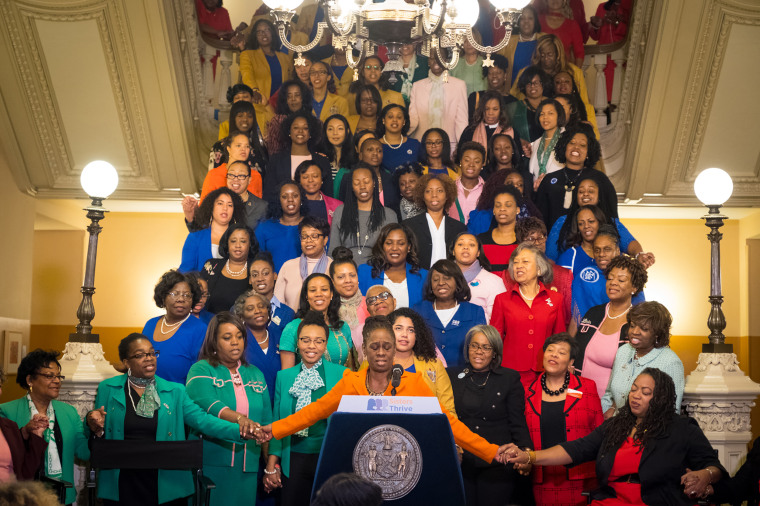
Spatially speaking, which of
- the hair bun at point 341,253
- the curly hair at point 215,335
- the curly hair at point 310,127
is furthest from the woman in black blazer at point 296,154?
the curly hair at point 215,335

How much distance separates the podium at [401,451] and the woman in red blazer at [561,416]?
132 centimetres

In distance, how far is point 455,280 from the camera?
638 cm

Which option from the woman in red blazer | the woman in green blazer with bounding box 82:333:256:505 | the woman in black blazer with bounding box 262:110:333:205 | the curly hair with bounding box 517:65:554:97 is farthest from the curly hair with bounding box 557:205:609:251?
the woman in green blazer with bounding box 82:333:256:505

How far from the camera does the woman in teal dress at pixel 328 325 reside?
6059 millimetres

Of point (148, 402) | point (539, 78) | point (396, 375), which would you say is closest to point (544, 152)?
point (539, 78)

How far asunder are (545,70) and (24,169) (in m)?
6.35

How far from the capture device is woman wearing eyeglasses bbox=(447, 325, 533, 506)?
5.37 metres

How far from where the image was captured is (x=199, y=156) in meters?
11.3

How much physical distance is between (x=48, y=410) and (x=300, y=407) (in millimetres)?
1514

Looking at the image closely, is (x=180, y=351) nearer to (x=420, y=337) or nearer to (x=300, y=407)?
(x=300, y=407)

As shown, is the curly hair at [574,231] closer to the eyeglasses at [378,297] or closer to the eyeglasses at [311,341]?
the eyeglasses at [378,297]

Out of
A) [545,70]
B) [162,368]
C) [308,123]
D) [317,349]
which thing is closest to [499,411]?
[317,349]

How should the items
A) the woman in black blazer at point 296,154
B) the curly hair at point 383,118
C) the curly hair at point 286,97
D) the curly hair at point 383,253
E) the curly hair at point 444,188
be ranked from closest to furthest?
the curly hair at point 383,253, the curly hair at point 444,188, the woman in black blazer at point 296,154, the curly hair at point 383,118, the curly hair at point 286,97

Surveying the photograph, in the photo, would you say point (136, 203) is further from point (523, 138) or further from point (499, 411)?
point (499, 411)
